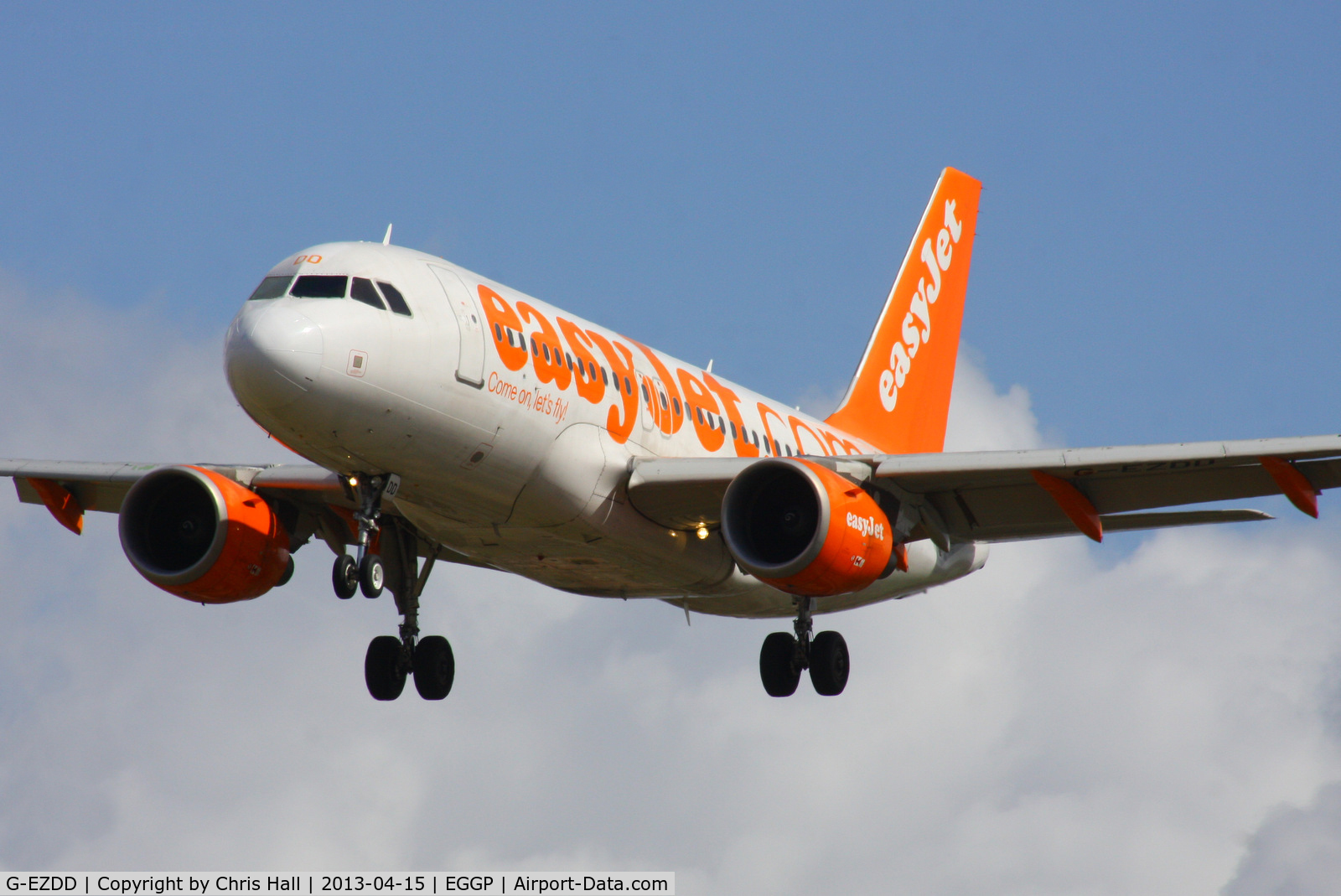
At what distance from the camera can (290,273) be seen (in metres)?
20.8

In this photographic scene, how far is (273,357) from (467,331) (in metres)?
2.85

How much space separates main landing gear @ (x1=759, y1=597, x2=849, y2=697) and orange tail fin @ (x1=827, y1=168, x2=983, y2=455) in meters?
6.66

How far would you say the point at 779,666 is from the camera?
2873 centimetres

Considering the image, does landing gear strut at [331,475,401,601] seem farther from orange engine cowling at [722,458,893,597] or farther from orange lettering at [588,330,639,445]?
orange engine cowling at [722,458,893,597]

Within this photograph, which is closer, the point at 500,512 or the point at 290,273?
the point at 290,273

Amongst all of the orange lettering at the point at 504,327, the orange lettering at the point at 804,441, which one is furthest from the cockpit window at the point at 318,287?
the orange lettering at the point at 804,441

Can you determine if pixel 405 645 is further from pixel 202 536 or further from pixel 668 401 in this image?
pixel 668 401

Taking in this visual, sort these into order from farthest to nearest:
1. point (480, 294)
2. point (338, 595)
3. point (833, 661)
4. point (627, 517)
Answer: point (833, 661) < point (627, 517) < point (480, 294) < point (338, 595)

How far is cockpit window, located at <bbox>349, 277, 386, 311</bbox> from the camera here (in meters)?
20.6

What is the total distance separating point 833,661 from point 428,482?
911cm

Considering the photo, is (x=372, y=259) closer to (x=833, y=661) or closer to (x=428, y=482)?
(x=428, y=482)

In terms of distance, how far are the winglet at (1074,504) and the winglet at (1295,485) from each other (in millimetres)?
2665

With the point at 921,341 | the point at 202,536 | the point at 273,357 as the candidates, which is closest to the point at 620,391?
the point at 273,357

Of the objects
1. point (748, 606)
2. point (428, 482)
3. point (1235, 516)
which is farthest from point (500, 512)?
point (1235, 516)
